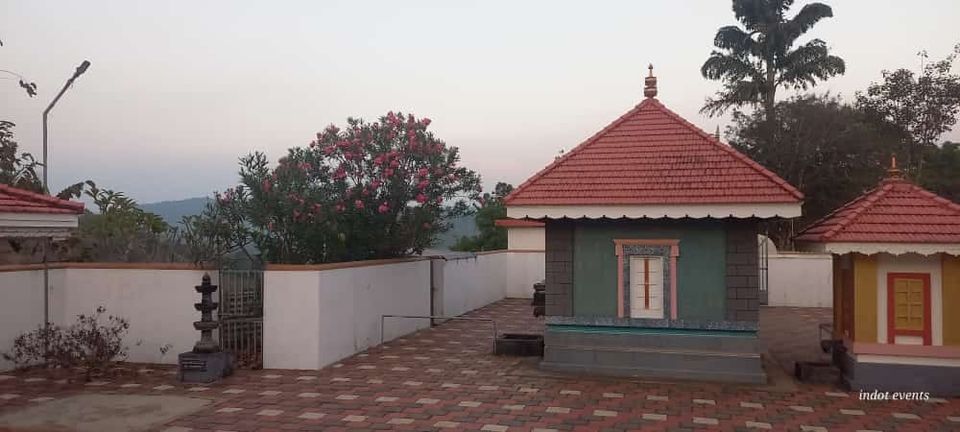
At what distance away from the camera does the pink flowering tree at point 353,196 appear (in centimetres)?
1242

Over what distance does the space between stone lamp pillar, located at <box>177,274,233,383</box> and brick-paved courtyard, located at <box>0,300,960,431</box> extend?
0.24m

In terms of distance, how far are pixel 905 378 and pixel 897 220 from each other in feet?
6.93

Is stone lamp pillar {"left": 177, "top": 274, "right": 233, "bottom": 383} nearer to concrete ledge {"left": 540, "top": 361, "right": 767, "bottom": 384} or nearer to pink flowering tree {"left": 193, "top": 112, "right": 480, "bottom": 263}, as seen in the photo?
pink flowering tree {"left": 193, "top": 112, "right": 480, "bottom": 263}

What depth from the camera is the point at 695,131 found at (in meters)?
10.9

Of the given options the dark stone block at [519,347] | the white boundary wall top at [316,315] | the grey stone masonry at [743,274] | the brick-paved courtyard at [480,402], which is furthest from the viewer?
the dark stone block at [519,347]

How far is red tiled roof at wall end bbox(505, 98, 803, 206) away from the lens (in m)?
9.77

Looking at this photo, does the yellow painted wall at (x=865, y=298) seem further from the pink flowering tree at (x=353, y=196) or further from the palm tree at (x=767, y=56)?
the palm tree at (x=767, y=56)

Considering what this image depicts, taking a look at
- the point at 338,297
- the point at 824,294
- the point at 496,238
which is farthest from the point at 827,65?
the point at 338,297

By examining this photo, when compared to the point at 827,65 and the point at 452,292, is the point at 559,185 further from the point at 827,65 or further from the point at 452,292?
the point at 827,65

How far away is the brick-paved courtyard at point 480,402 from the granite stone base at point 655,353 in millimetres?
259

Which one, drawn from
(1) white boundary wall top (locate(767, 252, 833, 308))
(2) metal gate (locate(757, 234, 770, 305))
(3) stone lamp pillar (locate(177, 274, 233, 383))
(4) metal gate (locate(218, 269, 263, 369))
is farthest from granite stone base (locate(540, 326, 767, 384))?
(1) white boundary wall top (locate(767, 252, 833, 308))

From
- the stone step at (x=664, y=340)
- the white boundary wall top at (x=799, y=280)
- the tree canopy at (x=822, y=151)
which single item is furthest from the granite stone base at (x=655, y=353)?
the tree canopy at (x=822, y=151)

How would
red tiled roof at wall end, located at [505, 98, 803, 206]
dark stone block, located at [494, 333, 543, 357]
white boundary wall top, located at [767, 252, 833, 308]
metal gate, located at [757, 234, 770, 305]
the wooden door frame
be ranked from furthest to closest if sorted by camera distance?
metal gate, located at [757, 234, 770, 305], white boundary wall top, located at [767, 252, 833, 308], dark stone block, located at [494, 333, 543, 357], red tiled roof at wall end, located at [505, 98, 803, 206], the wooden door frame

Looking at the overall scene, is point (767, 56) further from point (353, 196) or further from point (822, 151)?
point (353, 196)
